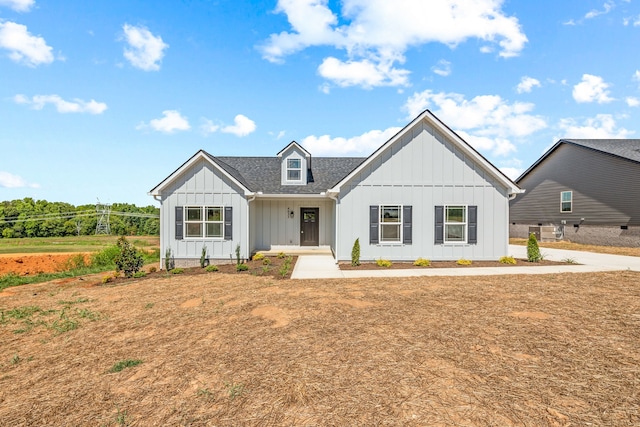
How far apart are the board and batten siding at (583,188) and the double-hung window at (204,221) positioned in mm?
24229

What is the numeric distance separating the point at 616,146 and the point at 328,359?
27944mm

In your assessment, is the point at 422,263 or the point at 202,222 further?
the point at 202,222

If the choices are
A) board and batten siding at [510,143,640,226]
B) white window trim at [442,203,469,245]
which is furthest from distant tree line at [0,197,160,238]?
board and batten siding at [510,143,640,226]

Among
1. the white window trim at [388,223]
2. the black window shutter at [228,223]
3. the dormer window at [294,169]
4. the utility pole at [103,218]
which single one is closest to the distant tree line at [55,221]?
the utility pole at [103,218]

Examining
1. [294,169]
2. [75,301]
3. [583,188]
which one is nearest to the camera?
[75,301]

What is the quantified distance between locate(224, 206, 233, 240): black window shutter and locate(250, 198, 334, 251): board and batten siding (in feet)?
10.3

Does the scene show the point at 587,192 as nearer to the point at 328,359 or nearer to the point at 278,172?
the point at 278,172

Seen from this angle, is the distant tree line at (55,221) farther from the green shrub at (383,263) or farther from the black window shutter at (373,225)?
the green shrub at (383,263)

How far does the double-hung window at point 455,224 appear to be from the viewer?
13.7 m

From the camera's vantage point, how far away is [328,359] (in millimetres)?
4660

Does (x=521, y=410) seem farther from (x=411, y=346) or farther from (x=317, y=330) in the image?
(x=317, y=330)

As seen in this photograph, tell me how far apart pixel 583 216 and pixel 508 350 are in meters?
23.9

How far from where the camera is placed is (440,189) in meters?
13.6

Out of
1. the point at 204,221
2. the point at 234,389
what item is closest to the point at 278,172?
the point at 204,221
